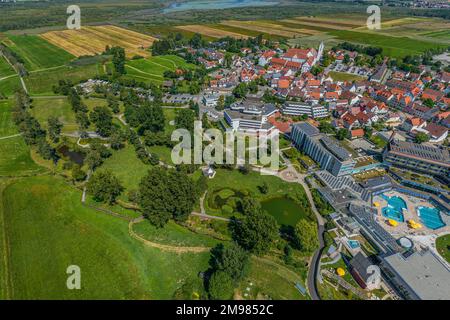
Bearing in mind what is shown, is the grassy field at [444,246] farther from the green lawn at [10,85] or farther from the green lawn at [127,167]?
the green lawn at [10,85]

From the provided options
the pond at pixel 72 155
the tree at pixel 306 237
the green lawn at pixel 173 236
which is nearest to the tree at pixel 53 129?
the pond at pixel 72 155

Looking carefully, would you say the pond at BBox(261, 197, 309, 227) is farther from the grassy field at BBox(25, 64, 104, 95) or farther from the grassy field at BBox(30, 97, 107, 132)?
the grassy field at BBox(25, 64, 104, 95)

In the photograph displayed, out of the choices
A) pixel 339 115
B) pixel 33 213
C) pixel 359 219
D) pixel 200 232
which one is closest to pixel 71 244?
pixel 33 213

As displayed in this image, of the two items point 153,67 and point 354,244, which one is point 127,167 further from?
point 153,67

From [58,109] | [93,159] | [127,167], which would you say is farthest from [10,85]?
[127,167]

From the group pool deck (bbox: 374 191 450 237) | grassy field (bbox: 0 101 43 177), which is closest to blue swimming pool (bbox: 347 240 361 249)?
pool deck (bbox: 374 191 450 237)
